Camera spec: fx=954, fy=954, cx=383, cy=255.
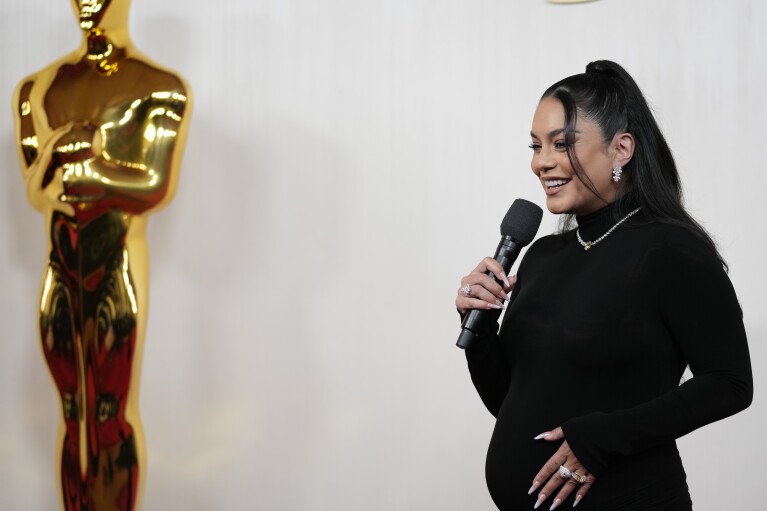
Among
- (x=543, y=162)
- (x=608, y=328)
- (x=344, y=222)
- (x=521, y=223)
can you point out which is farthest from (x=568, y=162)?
(x=344, y=222)

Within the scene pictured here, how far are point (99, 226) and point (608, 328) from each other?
5.70ft

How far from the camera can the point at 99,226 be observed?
2.78m

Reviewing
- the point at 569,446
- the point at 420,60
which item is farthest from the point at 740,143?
the point at 569,446

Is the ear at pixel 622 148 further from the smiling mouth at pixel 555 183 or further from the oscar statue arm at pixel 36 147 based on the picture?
the oscar statue arm at pixel 36 147

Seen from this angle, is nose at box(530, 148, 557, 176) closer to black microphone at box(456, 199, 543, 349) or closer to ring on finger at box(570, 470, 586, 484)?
black microphone at box(456, 199, 543, 349)

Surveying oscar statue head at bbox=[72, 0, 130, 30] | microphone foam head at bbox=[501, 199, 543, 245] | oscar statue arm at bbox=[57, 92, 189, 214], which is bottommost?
microphone foam head at bbox=[501, 199, 543, 245]

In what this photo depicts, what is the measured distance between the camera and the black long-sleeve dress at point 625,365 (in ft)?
4.79

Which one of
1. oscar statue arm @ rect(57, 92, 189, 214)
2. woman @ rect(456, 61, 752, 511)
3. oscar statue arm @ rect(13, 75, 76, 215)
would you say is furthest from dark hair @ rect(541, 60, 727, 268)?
oscar statue arm @ rect(13, 75, 76, 215)

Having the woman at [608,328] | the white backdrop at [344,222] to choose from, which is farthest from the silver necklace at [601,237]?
the white backdrop at [344,222]

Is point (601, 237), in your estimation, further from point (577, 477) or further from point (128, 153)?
point (128, 153)

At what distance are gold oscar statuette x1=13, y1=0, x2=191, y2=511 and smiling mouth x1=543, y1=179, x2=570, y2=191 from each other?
1.46 metres

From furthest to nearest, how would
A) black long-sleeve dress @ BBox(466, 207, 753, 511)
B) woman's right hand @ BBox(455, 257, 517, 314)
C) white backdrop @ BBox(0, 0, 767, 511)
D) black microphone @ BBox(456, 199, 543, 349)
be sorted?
white backdrop @ BBox(0, 0, 767, 511) < black microphone @ BBox(456, 199, 543, 349) < woman's right hand @ BBox(455, 257, 517, 314) < black long-sleeve dress @ BBox(466, 207, 753, 511)

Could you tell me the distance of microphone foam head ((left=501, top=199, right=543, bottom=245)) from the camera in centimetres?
175

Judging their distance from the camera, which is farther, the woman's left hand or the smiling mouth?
the smiling mouth
